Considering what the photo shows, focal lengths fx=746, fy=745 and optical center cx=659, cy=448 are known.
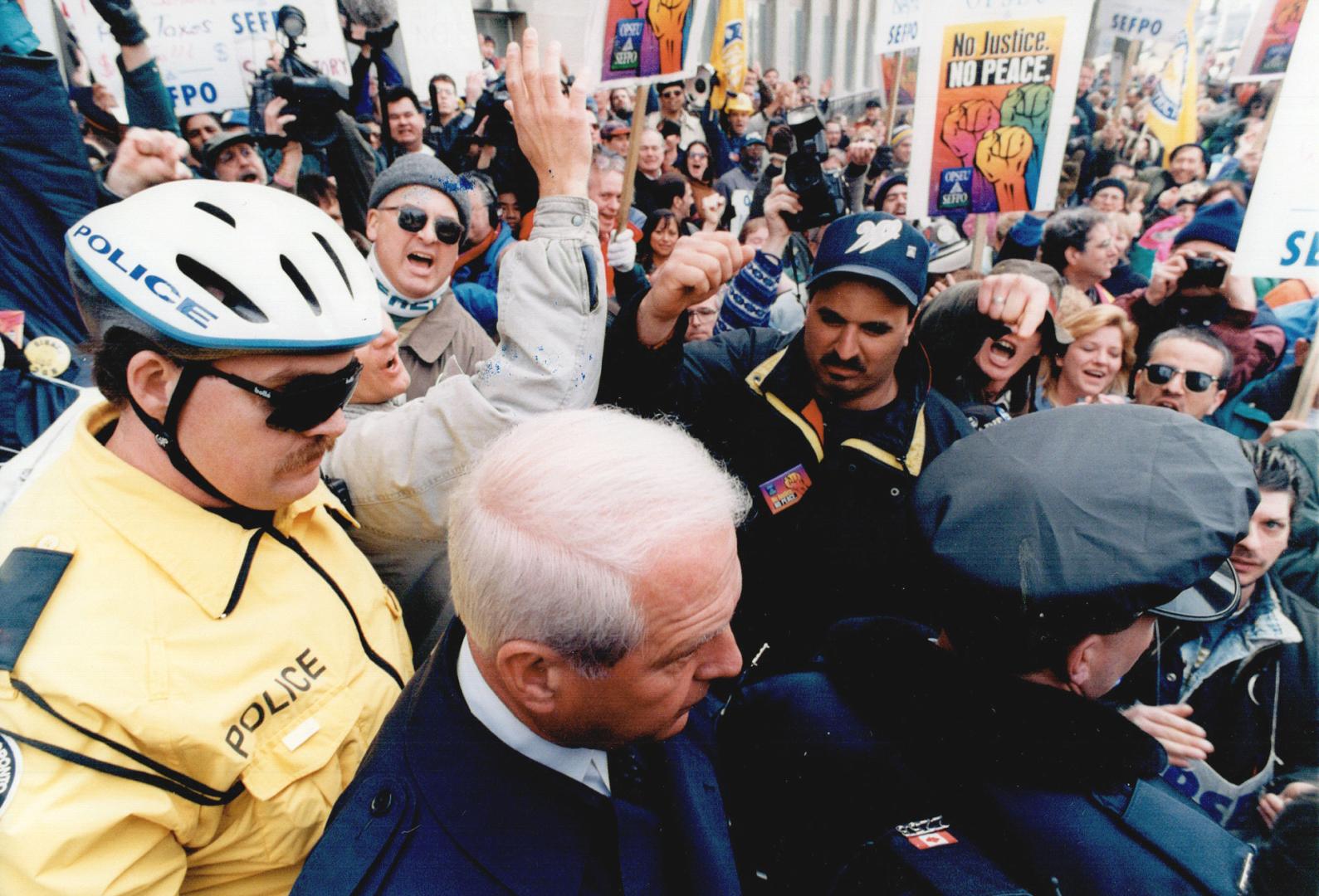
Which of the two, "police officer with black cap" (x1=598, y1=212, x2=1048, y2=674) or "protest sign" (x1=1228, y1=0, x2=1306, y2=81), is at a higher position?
"protest sign" (x1=1228, y1=0, x2=1306, y2=81)

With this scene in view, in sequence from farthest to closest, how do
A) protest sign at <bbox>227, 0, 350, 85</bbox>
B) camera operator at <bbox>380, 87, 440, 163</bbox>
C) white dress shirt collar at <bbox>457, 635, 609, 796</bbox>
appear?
1. camera operator at <bbox>380, 87, 440, 163</bbox>
2. protest sign at <bbox>227, 0, 350, 85</bbox>
3. white dress shirt collar at <bbox>457, 635, 609, 796</bbox>

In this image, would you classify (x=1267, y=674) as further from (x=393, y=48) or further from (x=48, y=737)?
(x=393, y=48)

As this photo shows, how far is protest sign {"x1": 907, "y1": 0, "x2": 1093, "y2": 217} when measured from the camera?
3494 mm

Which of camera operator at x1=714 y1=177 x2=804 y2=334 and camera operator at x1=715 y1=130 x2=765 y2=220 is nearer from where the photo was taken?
camera operator at x1=714 y1=177 x2=804 y2=334

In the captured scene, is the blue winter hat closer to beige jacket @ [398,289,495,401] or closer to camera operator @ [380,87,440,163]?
beige jacket @ [398,289,495,401]

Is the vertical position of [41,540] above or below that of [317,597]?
above

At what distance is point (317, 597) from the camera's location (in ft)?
4.65

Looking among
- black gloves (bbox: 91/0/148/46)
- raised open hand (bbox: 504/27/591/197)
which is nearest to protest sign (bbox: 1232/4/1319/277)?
raised open hand (bbox: 504/27/591/197)

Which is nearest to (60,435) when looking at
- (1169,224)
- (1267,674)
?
(1267,674)

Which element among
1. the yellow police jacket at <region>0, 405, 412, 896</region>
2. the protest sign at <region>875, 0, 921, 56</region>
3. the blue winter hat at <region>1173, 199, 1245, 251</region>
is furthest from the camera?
the protest sign at <region>875, 0, 921, 56</region>

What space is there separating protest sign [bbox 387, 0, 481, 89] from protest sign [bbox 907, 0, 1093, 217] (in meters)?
4.02

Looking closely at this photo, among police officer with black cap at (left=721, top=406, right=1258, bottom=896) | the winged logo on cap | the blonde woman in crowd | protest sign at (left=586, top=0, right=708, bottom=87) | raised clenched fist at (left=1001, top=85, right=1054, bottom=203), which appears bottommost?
the blonde woman in crowd

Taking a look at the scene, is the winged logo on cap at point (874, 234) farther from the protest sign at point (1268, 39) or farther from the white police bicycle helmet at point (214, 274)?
the protest sign at point (1268, 39)

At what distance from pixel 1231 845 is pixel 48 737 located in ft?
5.45
